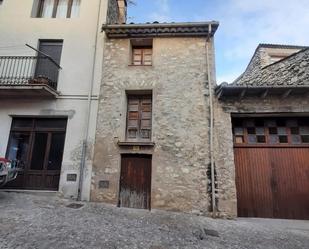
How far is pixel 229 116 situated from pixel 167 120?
80.9 inches

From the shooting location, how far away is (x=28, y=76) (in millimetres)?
8172

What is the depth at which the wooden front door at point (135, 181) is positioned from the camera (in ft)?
23.6

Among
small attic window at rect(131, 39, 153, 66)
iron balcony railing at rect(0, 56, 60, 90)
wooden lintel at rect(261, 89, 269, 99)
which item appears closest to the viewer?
wooden lintel at rect(261, 89, 269, 99)

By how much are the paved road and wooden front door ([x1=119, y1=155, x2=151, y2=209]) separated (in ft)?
1.81

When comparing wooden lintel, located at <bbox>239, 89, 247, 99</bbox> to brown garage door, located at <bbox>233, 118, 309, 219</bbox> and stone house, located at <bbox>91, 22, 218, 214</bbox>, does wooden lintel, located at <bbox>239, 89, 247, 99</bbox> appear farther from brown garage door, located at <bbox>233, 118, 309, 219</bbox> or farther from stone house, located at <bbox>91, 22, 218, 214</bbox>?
stone house, located at <bbox>91, 22, 218, 214</bbox>

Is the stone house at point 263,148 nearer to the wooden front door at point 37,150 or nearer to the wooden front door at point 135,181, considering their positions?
the wooden front door at point 135,181

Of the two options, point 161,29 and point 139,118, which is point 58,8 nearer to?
point 161,29

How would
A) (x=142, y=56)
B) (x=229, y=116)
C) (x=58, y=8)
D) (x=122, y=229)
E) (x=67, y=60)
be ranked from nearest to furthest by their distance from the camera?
(x=122, y=229) → (x=229, y=116) → (x=67, y=60) → (x=142, y=56) → (x=58, y=8)

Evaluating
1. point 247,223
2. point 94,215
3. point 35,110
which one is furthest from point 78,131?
point 247,223

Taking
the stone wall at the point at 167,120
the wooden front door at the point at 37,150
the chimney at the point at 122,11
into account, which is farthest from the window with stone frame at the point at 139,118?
the chimney at the point at 122,11

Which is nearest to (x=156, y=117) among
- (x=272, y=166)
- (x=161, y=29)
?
(x=161, y=29)

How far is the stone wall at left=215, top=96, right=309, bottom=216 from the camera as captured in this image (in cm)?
702

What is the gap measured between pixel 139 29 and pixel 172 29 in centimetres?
123

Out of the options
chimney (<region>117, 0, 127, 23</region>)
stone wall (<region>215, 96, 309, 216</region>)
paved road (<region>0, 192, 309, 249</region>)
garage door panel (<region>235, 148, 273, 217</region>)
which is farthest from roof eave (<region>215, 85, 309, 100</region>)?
chimney (<region>117, 0, 127, 23</region>)
